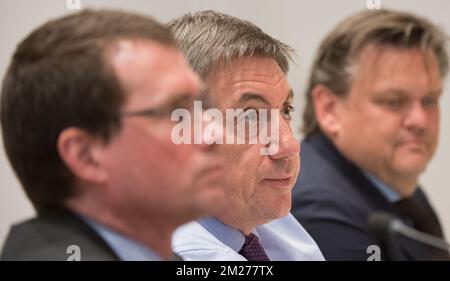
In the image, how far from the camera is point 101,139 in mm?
1229

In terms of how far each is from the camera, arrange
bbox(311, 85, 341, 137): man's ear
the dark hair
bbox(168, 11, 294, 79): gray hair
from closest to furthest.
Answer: the dark hair < bbox(168, 11, 294, 79): gray hair < bbox(311, 85, 341, 137): man's ear

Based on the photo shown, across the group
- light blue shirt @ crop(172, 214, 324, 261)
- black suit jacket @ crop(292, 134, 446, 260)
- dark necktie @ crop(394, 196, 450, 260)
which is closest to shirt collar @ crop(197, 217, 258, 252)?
light blue shirt @ crop(172, 214, 324, 261)

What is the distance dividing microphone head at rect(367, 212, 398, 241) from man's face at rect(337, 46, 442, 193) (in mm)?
84

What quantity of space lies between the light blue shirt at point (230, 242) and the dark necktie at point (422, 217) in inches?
8.9

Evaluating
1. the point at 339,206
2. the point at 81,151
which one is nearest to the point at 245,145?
the point at 339,206

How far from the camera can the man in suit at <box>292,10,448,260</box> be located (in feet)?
5.23

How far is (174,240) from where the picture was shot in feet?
5.04

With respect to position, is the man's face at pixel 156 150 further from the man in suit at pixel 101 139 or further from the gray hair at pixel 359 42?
the gray hair at pixel 359 42

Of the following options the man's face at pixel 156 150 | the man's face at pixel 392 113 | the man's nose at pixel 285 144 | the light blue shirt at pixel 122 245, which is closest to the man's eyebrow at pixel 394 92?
the man's face at pixel 392 113

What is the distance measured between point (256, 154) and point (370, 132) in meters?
0.27

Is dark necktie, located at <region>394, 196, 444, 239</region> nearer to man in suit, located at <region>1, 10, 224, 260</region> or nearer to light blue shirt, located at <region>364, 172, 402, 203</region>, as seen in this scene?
light blue shirt, located at <region>364, 172, 402, 203</region>

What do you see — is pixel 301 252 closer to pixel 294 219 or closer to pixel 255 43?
pixel 294 219

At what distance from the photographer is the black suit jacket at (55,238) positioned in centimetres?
122
